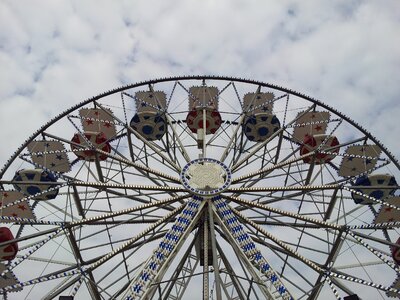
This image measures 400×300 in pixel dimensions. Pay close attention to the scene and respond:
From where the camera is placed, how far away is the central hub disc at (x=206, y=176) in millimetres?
14805

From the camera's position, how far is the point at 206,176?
1532cm

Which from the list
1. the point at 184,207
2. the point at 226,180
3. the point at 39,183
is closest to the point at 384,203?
the point at 226,180

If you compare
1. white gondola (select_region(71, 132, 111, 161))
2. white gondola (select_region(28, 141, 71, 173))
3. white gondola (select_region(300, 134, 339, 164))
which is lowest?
white gondola (select_region(28, 141, 71, 173))

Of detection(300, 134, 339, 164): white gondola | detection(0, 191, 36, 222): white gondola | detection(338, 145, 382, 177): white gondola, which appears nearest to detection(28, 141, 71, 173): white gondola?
detection(0, 191, 36, 222): white gondola

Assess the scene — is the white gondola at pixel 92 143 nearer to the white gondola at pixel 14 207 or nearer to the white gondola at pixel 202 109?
the white gondola at pixel 14 207

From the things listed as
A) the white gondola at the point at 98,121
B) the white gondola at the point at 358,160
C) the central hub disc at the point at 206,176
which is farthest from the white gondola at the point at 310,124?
the white gondola at the point at 98,121

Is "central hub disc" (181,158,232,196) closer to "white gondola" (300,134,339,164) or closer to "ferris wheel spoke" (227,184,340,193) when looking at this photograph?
"ferris wheel spoke" (227,184,340,193)

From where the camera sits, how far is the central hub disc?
14805 mm

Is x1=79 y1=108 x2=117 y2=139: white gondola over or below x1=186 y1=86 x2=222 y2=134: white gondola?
below

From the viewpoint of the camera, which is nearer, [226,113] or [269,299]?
[269,299]

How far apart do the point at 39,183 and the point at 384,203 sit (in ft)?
36.7

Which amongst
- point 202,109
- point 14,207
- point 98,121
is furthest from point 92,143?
point 202,109

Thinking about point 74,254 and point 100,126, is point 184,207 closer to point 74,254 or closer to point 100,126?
point 74,254

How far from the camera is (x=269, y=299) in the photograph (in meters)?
12.2
